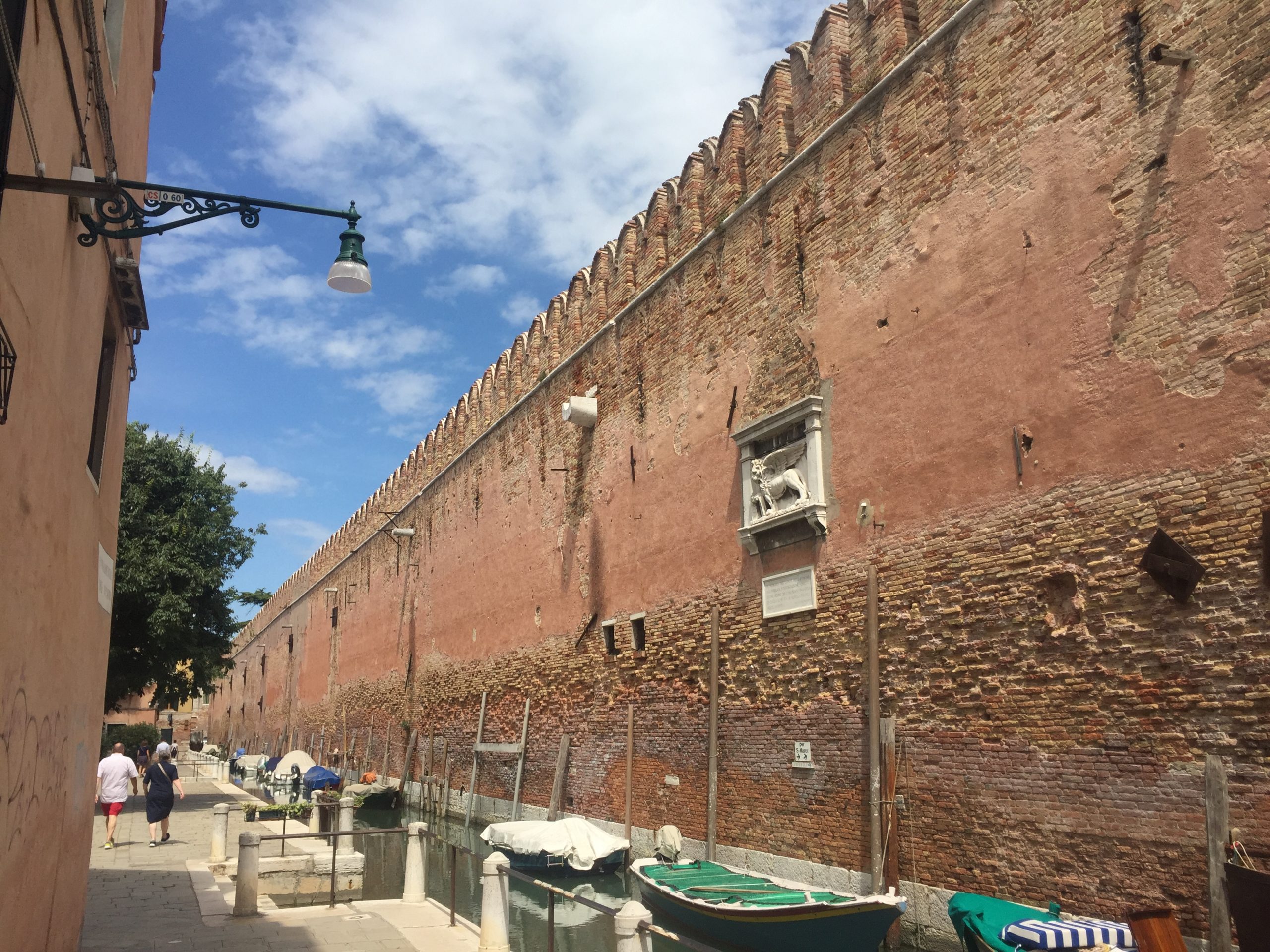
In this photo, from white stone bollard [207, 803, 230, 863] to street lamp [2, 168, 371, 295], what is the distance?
664 cm

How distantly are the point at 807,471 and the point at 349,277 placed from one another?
14.6ft

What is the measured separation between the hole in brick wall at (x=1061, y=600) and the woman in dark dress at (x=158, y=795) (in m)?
9.63

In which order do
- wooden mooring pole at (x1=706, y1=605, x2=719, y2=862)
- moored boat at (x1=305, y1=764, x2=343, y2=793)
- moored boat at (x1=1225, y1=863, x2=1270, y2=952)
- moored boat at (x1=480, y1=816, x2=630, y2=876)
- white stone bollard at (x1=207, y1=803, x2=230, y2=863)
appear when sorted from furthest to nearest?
moored boat at (x1=305, y1=764, x2=343, y2=793)
moored boat at (x1=480, y1=816, x2=630, y2=876)
white stone bollard at (x1=207, y1=803, x2=230, y2=863)
wooden mooring pole at (x1=706, y1=605, x2=719, y2=862)
moored boat at (x1=1225, y1=863, x2=1270, y2=952)

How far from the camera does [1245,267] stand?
532 cm

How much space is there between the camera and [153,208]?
4230 millimetres

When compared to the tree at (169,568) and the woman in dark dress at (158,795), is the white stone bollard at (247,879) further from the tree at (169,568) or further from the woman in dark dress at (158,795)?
the tree at (169,568)

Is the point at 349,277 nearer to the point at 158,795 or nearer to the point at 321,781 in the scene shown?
the point at 158,795

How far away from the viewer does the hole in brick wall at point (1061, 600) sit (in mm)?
6023

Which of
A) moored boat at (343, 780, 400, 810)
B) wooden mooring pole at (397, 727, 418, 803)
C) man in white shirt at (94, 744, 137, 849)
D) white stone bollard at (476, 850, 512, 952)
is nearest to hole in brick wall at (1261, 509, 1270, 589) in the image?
white stone bollard at (476, 850, 512, 952)

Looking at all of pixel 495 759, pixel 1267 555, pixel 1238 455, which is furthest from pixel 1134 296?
pixel 495 759

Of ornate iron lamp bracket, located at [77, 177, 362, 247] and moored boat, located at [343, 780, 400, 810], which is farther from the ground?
ornate iron lamp bracket, located at [77, 177, 362, 247]

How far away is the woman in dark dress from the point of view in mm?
11344

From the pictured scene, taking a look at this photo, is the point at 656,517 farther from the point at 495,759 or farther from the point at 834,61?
the point at 495,759

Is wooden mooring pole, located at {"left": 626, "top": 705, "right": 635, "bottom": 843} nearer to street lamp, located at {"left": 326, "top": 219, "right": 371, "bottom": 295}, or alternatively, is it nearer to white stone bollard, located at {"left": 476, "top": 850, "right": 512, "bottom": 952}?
white stone bollard, located at {"left": 476, "top": 850, "right": 512, "bottom": 952}
